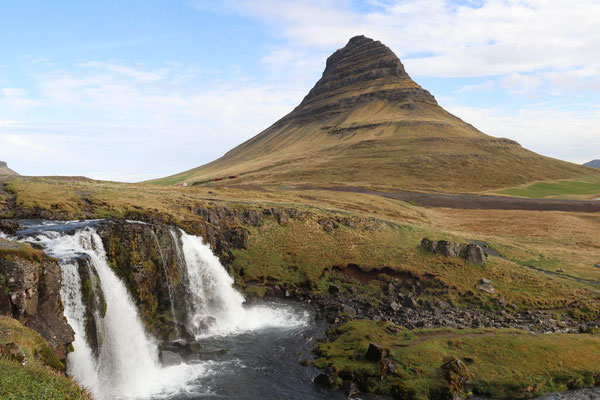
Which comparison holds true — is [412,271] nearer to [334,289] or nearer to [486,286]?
[486,286]

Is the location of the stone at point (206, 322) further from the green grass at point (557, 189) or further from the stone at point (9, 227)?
the green grass at point (557, 189)

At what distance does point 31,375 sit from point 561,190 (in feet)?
602

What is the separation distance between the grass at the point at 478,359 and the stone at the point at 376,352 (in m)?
0.49

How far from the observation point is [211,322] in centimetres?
3631

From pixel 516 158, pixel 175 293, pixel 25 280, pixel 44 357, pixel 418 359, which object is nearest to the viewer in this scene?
pixel 44 357

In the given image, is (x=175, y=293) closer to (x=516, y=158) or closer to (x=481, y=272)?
(x=481, y=272)

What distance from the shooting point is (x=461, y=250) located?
49.7 meters

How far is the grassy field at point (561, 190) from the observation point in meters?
141

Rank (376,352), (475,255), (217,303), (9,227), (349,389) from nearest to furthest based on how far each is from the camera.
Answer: (349,389) → (376,352) → (9,227) → (217,303) → (475,255)

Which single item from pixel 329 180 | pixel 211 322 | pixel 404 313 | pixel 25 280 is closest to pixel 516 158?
pixel 329 180

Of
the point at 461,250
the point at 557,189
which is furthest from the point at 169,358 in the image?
the point at 557,189

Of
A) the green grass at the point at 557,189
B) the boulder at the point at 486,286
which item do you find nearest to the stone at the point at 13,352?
the boulder at the point at 486,286

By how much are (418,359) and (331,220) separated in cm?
3403

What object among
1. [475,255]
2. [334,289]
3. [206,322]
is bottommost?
[206,322]
